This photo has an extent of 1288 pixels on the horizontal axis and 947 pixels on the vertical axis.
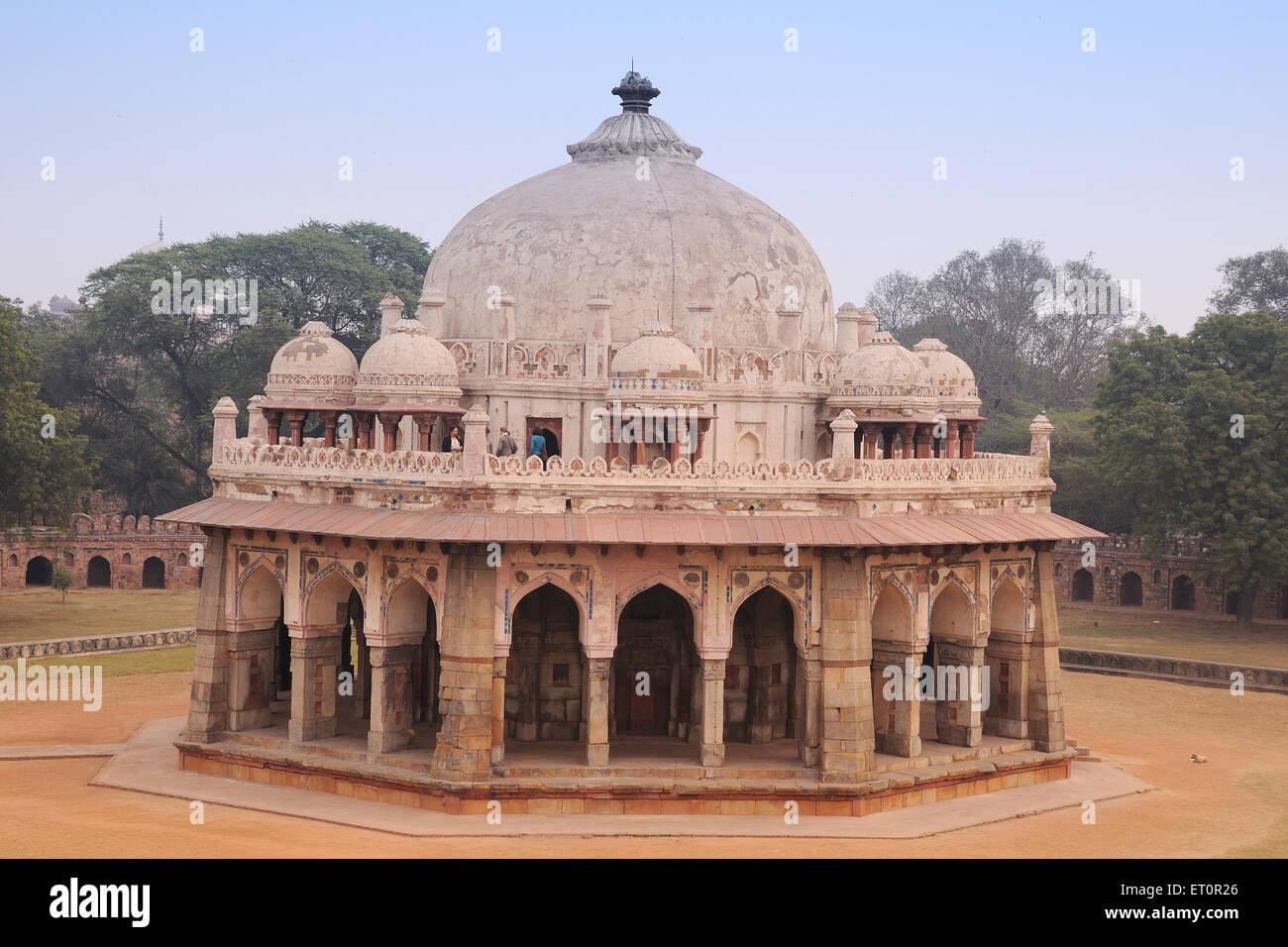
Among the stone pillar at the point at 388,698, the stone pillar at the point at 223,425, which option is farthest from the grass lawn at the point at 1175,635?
the stone pillar at the point at 223,425

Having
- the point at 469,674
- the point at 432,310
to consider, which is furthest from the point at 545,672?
the point at 432,310

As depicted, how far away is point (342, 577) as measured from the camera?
97.2 feet

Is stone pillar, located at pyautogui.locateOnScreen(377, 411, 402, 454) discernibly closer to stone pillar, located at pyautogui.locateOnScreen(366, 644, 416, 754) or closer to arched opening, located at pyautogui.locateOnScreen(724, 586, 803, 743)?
stone pillar, located at pyautogui.locateOnScreen(366, 644, 416, 754)

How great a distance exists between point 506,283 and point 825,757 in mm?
11375

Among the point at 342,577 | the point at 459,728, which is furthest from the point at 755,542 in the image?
the point at 342,577

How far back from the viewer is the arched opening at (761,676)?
1218 inches

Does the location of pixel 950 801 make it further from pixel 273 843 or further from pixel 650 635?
pixel 273 843

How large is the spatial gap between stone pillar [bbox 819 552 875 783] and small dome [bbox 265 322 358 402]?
10.0 metres

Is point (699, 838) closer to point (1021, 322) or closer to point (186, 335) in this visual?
point (186, 335)

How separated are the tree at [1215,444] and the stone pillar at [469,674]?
29259 mm

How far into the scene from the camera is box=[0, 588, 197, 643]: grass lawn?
48344mm

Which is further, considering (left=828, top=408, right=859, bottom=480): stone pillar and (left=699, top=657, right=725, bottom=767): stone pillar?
(left=828, top=408, right=859, bottom=480): stone pillar

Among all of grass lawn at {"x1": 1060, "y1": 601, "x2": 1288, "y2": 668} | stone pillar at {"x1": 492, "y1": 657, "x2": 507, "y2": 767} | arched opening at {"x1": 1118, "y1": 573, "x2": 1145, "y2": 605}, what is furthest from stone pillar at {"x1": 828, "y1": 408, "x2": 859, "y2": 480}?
arched opening at {"x1": 1118, "y1": 573, "x2": 1145, "y2": 605}

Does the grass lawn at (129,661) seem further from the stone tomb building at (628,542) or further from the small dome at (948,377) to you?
the small dome at (948,377)
